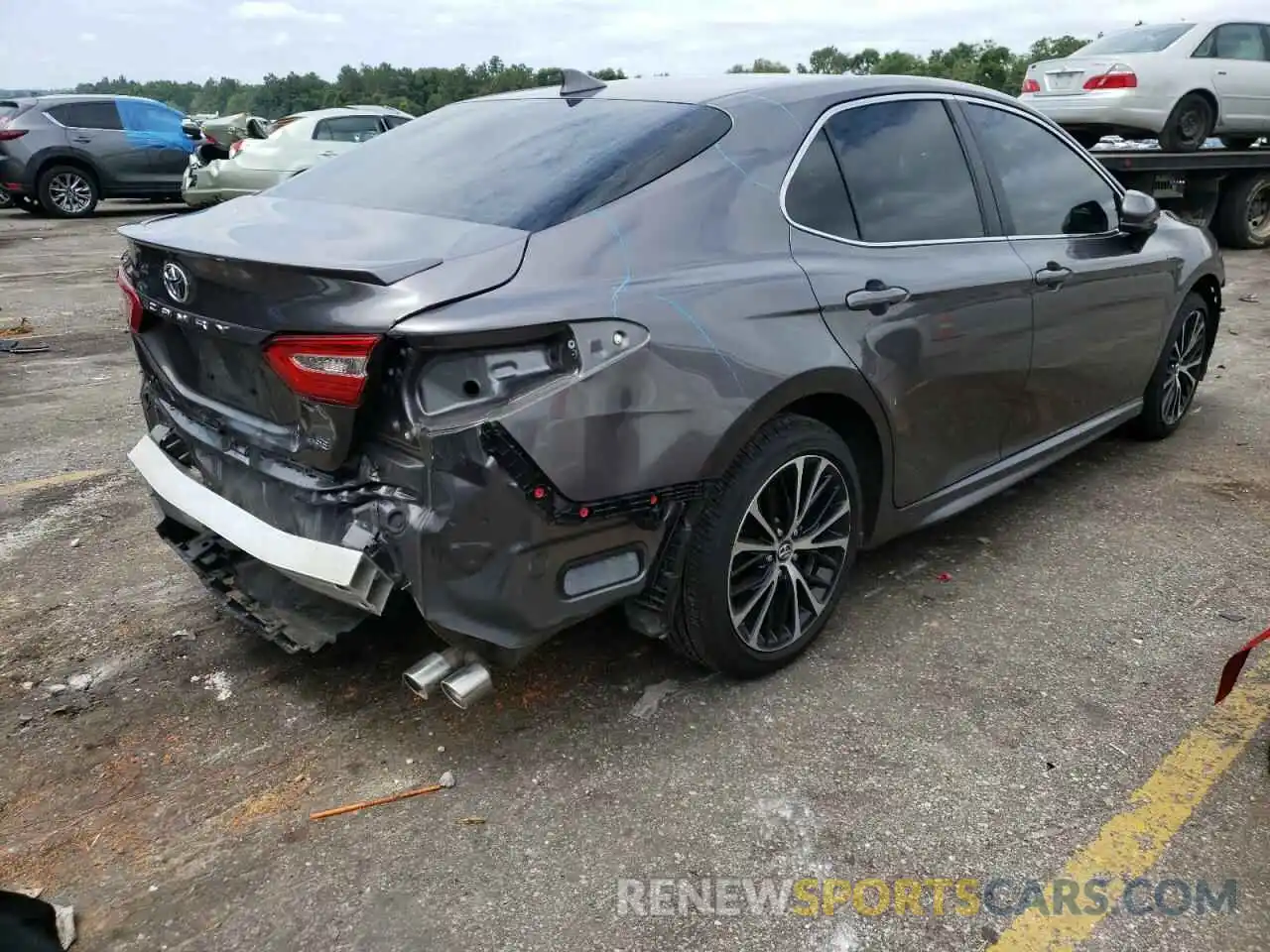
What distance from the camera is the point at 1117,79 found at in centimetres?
986

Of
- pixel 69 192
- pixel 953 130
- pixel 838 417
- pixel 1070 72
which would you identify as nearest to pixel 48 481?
pixel 838 417

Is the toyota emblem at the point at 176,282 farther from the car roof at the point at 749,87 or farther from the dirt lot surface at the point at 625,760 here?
the car roof at the point at 749,87

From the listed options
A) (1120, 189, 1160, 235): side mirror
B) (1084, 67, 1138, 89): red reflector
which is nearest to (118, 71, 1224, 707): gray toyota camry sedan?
(1120, 189, 1160, 235): side mirror

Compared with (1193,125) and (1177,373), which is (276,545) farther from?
(1193,125)

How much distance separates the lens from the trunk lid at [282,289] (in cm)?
217

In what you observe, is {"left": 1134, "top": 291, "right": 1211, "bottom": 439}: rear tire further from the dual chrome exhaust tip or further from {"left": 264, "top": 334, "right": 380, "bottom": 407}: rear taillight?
{"left": 264, "top": 334, "right": 380, "bottom": 407}: rear taillight

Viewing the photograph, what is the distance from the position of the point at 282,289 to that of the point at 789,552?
153 cm

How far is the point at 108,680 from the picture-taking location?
297 centimetres

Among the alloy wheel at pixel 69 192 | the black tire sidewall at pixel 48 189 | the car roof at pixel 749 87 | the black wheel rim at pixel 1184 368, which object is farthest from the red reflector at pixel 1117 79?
the alloy wheel at pixel 69 192

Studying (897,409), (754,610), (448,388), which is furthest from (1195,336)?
(448,388)

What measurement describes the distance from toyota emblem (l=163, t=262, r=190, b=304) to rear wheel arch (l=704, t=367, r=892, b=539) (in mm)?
1370

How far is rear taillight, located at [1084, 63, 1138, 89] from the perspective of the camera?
387 inches

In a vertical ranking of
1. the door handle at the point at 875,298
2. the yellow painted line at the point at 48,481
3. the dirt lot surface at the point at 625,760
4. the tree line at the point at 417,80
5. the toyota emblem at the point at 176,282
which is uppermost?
the door handle at the point at 875,298

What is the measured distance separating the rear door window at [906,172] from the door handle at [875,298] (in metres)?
0.18
